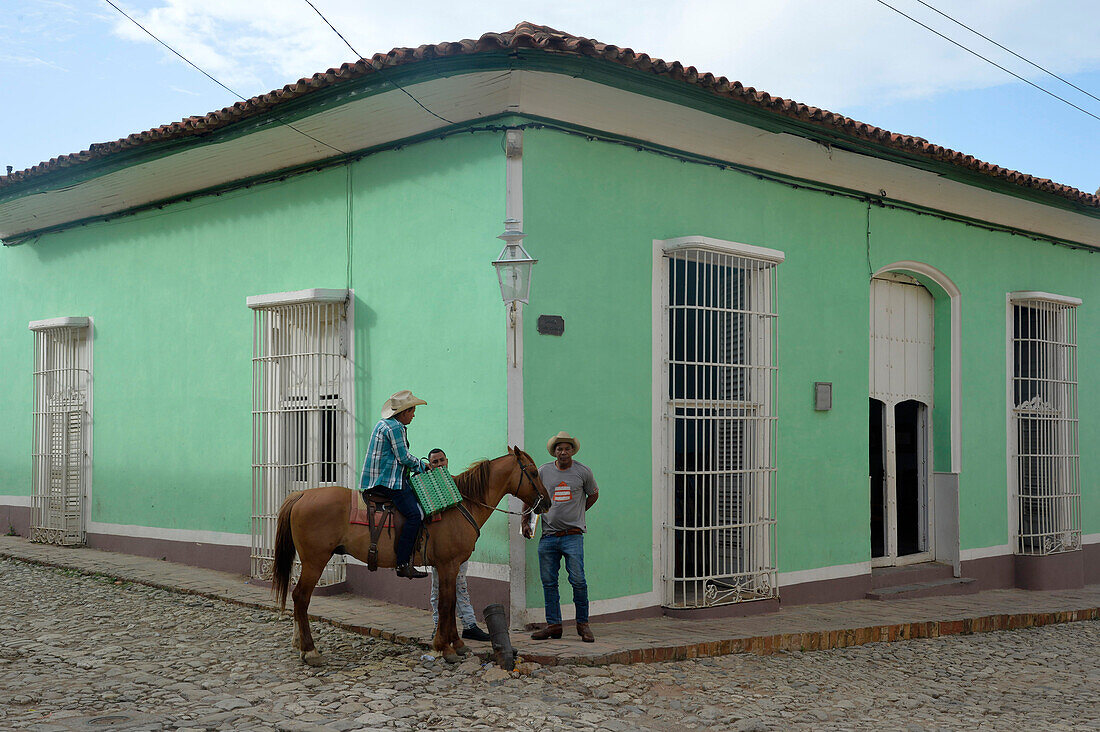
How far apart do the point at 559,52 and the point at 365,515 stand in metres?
3.36

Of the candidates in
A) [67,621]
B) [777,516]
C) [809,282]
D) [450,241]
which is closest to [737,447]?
[777,516]

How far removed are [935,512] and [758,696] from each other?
5.35 metres

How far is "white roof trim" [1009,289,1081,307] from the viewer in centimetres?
1122

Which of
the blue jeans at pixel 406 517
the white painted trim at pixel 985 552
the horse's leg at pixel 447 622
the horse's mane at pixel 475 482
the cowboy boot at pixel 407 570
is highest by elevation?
the horse's mane at pixel 475 482

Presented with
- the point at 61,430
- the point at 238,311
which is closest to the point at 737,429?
the point at 238,311

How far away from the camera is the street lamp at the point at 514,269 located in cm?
686

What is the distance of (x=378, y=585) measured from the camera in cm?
823

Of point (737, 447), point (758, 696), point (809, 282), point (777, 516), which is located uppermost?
point (809, 282)

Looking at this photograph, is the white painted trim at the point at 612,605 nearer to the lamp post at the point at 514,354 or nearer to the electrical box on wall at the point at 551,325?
the lamp post at the point at 514,354

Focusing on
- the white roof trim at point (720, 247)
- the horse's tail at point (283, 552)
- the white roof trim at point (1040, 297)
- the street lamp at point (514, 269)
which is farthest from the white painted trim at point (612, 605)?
the white roof trim at point (1040, 297)

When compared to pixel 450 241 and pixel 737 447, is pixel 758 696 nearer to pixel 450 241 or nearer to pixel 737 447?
pixel 737 447

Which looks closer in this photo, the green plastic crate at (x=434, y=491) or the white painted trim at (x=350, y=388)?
the green plastic crate at (x=434, y=491)

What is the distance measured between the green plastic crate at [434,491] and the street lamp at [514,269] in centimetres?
132

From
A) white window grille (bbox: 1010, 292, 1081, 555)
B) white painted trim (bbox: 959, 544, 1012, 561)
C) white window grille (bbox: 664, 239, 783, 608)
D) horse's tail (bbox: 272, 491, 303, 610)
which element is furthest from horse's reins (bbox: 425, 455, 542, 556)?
white window grille (bbox: 1010, 292, 1081, 555)
